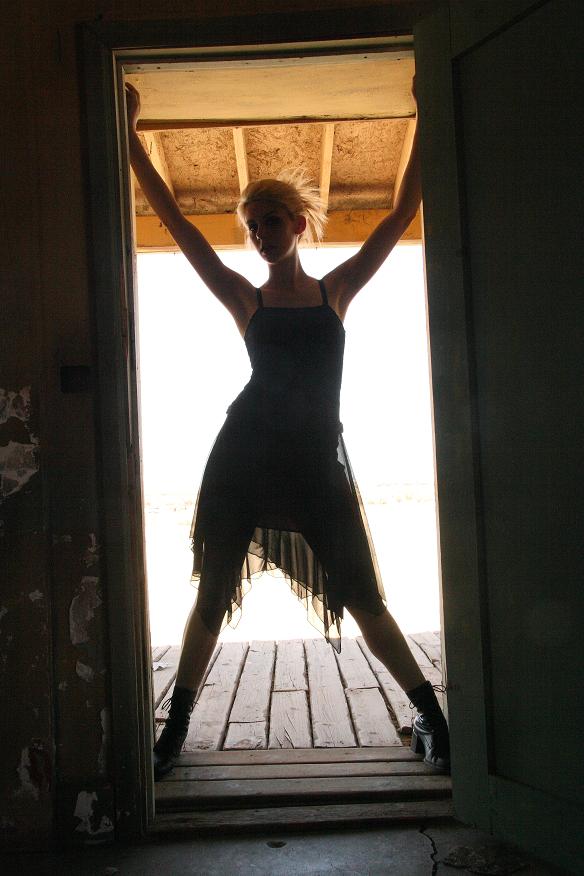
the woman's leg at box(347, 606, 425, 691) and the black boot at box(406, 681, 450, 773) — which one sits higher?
the woman's leg at box(347, 606, 425, 691)

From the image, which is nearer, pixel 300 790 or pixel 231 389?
pixel 300 790

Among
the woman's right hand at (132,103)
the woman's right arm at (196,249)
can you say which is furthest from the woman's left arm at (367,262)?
the woman's right hand at (132,103)

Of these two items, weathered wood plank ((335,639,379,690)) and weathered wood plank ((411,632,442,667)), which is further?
weathered wood plank ((411,632,442,667))

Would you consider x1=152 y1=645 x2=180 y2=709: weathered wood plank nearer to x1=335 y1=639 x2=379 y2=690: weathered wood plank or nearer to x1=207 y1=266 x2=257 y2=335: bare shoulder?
x1=335 y1=639 x2=379 y2=690: weathered wood plank

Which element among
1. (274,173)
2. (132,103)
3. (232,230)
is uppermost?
(274,173)

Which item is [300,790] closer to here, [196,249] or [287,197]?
[196,249]

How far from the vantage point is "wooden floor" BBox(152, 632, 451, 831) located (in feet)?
5.89

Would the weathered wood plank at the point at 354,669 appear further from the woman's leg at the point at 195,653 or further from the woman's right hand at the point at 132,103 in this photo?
the woman's right hand at the point at 132,103

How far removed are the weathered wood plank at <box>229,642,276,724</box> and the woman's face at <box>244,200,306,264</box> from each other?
1767 mm

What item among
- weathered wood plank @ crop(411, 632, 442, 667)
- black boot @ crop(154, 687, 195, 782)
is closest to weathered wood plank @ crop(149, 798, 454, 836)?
black boot @ crop(154, 687, 195, 782)

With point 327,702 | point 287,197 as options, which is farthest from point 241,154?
point 327,702

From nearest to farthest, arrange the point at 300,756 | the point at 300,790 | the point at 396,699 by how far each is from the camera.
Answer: the point at 300,790 → the point at 300,756 → the point at 396,699

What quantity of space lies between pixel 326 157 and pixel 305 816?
132 inches

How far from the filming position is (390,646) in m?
2.05
